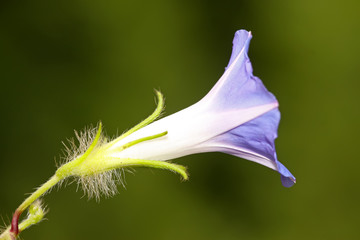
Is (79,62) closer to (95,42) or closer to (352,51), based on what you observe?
(95,42)

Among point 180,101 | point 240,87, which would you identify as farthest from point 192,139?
point 180,101

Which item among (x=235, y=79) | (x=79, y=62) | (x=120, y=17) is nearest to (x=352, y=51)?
(x=120, y=17)

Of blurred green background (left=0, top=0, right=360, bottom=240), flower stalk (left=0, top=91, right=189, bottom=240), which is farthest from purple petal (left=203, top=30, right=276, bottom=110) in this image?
blurred green background (left=0, top=0, right=360, bottom=240)

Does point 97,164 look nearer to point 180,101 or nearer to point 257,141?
point 257,141

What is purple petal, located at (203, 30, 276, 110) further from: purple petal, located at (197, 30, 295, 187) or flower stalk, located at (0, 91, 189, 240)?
flower stalk, located at (0, 91, 189, 240)

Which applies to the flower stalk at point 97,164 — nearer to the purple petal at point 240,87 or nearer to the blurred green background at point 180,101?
the purple petal at point 240,87

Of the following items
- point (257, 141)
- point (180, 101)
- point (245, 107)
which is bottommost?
point (180, 101)

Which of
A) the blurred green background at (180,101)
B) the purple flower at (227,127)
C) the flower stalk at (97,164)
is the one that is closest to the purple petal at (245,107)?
Answer: the purple flower at (227,127)
